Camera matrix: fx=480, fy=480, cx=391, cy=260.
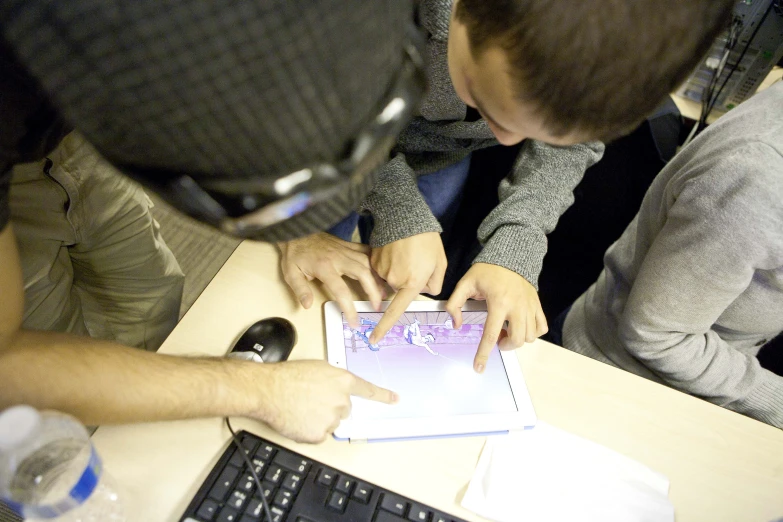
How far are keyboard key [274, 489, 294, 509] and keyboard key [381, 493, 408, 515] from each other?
97 mm

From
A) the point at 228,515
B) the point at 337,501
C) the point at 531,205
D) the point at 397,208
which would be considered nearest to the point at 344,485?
the point at 337,501

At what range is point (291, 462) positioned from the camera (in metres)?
0.52

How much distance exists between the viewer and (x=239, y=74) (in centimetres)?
21

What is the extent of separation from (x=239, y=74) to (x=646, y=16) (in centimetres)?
29

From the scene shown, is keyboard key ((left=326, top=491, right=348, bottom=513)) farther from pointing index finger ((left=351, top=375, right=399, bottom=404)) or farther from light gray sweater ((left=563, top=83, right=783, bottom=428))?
light gray sweater ((left=563, top=83, right=783, bottom=428))

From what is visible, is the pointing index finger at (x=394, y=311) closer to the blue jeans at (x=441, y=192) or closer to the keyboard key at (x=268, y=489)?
the keyboard key at (x=268, y=489)

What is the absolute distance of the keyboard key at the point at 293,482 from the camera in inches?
19.9

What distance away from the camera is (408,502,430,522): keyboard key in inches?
19.9

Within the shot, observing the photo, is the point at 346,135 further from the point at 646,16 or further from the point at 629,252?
the point at 629,252

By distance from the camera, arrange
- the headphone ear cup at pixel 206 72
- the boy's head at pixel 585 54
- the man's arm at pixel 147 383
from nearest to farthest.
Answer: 1. the headphone ear cup at pixel 206 72
2. the boy's head at pixel 585 54
3. the man's arm at pixel 147 383

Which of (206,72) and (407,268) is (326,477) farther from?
(206,72)

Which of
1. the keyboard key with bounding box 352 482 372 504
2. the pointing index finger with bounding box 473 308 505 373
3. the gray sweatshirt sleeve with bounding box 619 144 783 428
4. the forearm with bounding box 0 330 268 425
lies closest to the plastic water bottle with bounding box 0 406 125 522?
the forearm with bounding box 0 330 268 425

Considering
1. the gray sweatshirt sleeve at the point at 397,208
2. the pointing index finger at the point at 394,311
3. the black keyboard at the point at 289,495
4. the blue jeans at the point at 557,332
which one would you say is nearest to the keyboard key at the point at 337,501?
the black keyboard at the point at 289,495

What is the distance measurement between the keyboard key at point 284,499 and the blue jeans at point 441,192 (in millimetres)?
574
